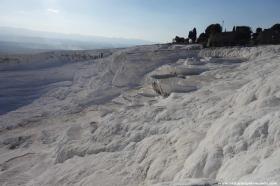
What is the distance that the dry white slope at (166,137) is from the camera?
378 inches

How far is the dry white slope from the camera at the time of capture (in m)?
9.61

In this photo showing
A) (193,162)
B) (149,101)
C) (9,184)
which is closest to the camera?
(193,162)

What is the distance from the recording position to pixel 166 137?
13586 mm

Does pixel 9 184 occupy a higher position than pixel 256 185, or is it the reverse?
pixel 256 185

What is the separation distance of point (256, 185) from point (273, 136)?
2.89 metres

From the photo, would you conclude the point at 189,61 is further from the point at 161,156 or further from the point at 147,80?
the point at 161,156

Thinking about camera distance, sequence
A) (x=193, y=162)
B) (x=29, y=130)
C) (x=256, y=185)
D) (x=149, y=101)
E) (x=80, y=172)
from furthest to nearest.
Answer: (x=29, y=130) → (x=149, y=101) → (x=80, y=172) → (x=193, y=162) → (x=256, y=185)

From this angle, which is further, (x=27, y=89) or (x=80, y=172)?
(x=27, y=89)

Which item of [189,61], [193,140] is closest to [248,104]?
[193,140]

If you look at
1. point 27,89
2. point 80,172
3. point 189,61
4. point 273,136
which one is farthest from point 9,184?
point 27,89

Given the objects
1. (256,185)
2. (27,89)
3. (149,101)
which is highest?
(256,185)

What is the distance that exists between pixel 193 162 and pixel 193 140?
1709 mm

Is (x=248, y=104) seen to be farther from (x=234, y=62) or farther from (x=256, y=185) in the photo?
(x=234, y=62)

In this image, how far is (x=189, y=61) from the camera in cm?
2988
